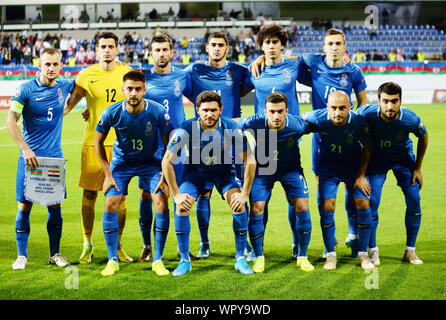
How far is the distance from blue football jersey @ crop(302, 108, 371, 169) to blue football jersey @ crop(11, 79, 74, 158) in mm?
2554

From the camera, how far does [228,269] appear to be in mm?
5543

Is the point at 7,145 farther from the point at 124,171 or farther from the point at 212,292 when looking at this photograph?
the point at 212,292

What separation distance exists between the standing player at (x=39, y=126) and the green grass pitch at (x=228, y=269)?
299 millimetres

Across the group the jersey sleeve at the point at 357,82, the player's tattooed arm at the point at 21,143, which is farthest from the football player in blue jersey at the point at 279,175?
the player's tattooed arm at the point at 21,143

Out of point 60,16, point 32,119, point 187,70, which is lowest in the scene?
point 32,119

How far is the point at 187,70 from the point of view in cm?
627

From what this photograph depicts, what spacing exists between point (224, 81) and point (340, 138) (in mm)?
1463

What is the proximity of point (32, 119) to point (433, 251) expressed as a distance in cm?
444

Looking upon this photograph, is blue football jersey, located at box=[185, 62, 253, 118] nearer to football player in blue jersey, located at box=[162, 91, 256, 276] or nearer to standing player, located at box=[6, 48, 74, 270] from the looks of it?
football player in blue jersey, located at box=[162, 91, 256, 276]

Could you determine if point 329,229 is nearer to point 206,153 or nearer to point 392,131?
point 392,131

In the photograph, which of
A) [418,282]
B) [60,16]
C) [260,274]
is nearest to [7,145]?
Answer: [260,274]

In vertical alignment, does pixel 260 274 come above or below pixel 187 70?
below

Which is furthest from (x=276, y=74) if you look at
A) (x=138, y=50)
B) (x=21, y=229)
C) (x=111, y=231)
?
(x=138, y=50)

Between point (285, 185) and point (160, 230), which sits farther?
point (285, 185)
